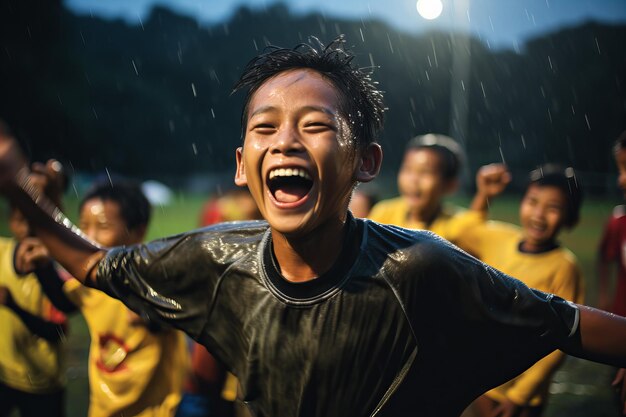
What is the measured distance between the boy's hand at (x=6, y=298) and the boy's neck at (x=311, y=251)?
2562mm

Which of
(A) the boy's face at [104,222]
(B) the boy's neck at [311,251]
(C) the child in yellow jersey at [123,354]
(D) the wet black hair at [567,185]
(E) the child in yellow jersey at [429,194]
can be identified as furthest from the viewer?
(E) the child in yellow jersey at [429,194]

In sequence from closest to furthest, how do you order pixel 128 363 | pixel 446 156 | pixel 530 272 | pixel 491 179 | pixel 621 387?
pixel 621 387 < pixel 128 363 < pixel 530 272 < pixel 491 179 < pixel 446 156

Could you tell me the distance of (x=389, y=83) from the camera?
181ft

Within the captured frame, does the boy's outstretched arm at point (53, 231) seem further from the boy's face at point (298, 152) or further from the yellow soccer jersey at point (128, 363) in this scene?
the yellow soccer jersey at point (128, 363)

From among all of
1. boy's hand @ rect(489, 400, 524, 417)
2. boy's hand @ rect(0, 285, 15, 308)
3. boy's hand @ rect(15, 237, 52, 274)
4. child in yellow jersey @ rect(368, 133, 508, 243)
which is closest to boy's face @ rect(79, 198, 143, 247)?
boy's hand @ rect(15, 237, 52, 274)

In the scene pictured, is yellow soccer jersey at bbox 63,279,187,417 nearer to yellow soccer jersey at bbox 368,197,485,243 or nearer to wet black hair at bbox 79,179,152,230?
wet black hair at bbox 79,179,152,230

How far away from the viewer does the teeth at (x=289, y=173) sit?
2227 millimetres

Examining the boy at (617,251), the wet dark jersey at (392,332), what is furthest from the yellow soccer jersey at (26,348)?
the boy at (617,251)

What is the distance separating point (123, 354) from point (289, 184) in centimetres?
184

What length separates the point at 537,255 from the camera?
4.55 metres

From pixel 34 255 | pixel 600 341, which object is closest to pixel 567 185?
pixel 600 341

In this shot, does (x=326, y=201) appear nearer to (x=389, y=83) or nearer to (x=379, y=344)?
(x=379, y=344)

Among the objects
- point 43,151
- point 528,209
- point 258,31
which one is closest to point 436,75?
point 258,31

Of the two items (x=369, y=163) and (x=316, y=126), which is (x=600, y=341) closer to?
(x=369, y=163)
